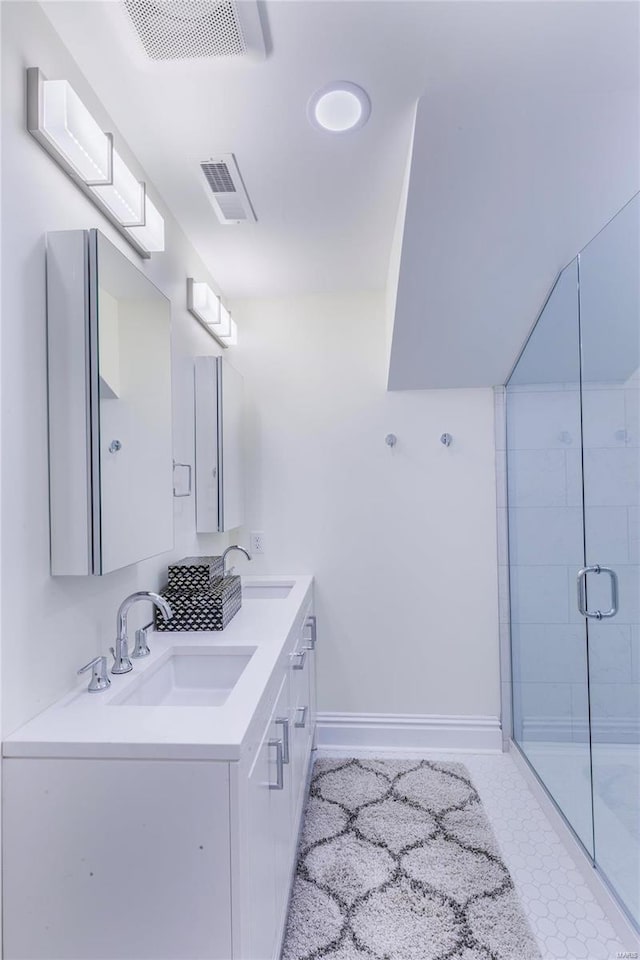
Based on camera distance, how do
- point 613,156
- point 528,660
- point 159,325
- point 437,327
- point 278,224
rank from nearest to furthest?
point 613,156, point 159,325, point 278,224, point 437,327, point 528,660

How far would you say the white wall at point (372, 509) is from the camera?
8.43 feet

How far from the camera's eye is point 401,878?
1.68m

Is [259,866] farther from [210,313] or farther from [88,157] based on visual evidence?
[210,313]

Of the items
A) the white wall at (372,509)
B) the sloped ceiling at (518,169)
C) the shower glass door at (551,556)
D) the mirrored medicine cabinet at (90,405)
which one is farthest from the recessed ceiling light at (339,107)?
the white wall at (372,509)

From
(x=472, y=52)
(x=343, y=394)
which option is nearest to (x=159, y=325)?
(x=472, y=52)

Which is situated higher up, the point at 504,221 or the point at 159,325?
the point at 504,221

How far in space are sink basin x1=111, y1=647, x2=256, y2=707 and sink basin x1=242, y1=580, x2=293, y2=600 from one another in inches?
38.3

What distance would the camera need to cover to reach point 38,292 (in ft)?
3.60

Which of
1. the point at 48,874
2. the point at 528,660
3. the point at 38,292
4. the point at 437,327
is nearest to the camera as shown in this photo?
the point at 48,874

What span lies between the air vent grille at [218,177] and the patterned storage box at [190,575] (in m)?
1.28

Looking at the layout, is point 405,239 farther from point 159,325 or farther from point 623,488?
point 623,488

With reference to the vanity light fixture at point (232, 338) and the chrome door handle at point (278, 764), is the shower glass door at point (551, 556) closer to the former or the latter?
the chrome door handle at point (278, 764)

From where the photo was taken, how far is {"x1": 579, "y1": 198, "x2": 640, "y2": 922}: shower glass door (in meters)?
1.51

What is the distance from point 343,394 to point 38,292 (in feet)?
5.62
